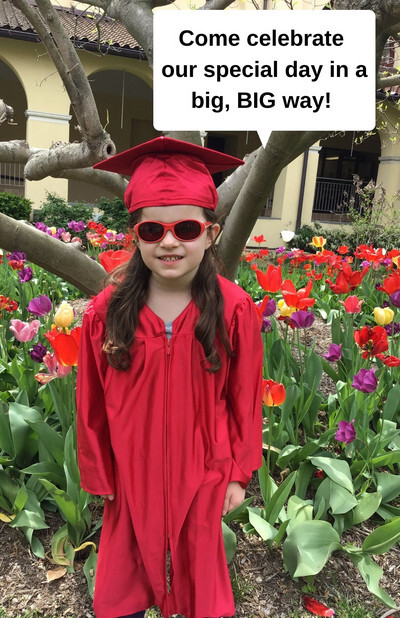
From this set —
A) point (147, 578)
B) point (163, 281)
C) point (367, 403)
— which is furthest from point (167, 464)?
point (367, 403)

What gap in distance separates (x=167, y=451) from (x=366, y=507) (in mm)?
1066

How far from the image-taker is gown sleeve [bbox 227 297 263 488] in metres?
1.46

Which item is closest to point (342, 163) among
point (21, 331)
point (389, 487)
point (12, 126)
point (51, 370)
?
point (12, 126)

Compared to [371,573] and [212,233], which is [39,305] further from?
[371,573]

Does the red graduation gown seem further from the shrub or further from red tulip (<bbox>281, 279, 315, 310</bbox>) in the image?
the shrub

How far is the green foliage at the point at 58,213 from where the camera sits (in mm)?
10836

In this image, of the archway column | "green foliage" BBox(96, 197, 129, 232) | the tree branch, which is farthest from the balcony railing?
the tree branch

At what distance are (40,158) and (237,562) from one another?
2129mm

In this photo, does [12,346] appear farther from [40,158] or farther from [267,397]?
[267,397]

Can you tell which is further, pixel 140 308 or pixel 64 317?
pixel 64 317

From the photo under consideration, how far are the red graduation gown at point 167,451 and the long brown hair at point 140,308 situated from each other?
0.03 m

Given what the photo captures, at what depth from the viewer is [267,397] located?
193 centimetres

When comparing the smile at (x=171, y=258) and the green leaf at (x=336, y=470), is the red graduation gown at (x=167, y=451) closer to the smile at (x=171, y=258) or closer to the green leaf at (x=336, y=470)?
the smile at (x=171, y=258)

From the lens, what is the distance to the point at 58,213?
1102cm
